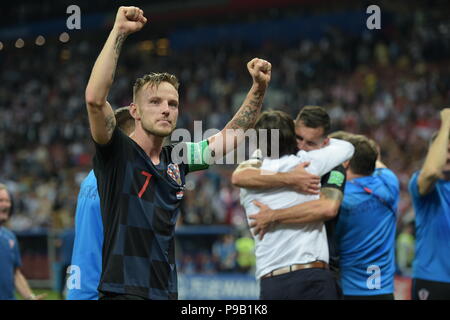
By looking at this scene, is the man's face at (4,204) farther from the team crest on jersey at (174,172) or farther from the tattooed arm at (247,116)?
the team crest on jersey at (174,172)

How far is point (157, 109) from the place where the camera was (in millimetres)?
3658

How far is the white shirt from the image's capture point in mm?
4238

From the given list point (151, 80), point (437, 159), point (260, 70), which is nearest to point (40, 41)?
point (437, 159)

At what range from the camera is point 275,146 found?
4.39m

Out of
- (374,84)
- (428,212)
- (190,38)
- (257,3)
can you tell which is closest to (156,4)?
(190,38)

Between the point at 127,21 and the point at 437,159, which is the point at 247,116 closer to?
the point at 127,21

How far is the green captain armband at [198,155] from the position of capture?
158 inches

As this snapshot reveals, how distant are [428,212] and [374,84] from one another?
14.1 metres

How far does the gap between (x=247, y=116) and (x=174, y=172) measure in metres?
0.77

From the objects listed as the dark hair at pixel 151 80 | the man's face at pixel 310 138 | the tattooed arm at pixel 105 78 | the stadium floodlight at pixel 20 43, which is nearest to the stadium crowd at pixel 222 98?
the stadium floodlight at pixel 20 43

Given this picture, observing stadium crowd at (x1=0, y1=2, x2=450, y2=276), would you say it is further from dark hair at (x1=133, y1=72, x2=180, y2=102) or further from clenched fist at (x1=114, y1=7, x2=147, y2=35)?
clenched fist at (x1=114, y1=7, x2=147, y2=35)

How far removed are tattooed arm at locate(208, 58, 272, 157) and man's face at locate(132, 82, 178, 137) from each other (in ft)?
1.76

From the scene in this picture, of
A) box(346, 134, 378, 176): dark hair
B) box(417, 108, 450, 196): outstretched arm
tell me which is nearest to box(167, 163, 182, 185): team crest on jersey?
box(346, 134, 378, 176): dark hair

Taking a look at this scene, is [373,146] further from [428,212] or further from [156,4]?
[156,4]
